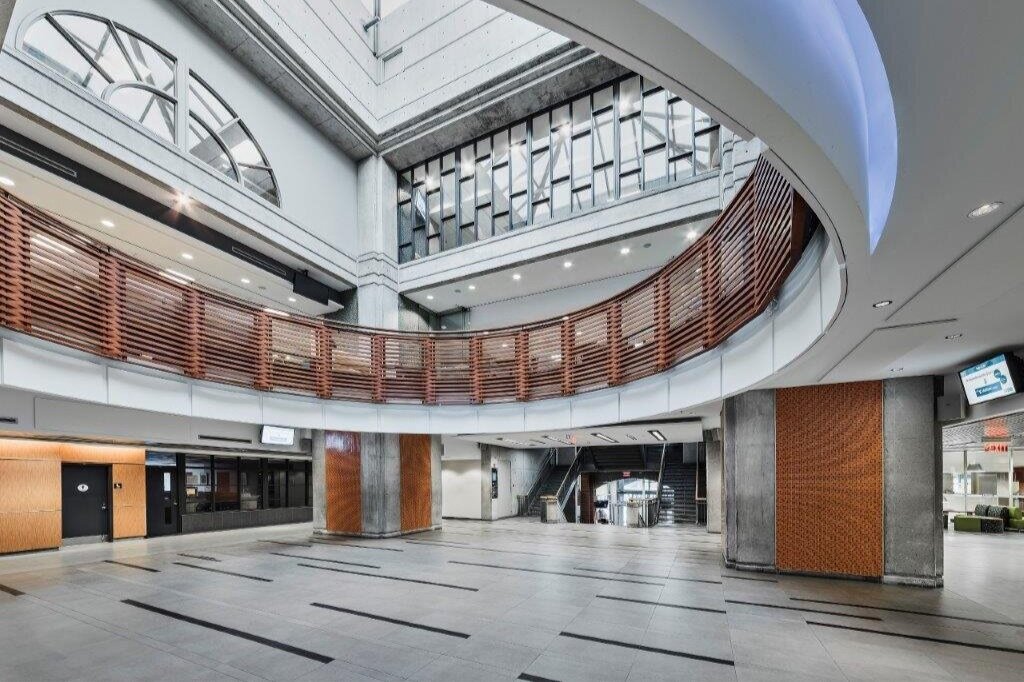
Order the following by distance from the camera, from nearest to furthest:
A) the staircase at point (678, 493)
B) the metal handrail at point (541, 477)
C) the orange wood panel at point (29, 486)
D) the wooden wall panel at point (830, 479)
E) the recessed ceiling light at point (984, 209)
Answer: the recessed ceiling light at point (984, 209) < the wooden wall panel at point (830, 479) < the orange wood panel at point (29, 486) < the staircase at point (678, 493) < the metal handrail at point (541, 477)

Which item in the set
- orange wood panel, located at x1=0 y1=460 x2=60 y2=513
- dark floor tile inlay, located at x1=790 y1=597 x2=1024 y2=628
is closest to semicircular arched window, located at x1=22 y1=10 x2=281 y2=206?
orange wood panel, located at x1=0 y1=460 x2=60 y2=513

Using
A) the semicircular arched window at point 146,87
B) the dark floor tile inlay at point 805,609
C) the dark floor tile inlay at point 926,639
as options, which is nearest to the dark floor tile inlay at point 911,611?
the dark floor tile inlay at point 805,609

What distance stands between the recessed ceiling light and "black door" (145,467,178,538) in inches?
729

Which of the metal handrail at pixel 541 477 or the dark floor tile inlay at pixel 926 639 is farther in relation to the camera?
the metal handrail at pixel 541 477

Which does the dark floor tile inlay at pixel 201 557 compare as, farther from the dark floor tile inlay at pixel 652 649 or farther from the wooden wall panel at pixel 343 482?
the dark floor tile inlay at pixel 652 649

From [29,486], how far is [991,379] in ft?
61.4

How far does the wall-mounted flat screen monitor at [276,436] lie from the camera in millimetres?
12484

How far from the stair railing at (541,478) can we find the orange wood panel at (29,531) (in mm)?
15211

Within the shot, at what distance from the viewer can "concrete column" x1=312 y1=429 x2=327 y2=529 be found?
15.0 metres

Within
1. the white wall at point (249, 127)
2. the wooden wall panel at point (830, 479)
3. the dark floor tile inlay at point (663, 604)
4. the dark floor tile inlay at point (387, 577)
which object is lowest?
the dark floor tile inlay at point (387, 577)

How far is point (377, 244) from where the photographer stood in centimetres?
1628

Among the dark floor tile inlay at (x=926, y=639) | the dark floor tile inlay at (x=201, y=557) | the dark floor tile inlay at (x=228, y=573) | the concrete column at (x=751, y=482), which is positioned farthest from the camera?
the dark floor tile inlay at (x=201, y=557)

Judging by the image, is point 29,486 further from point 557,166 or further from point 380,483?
point 557,166

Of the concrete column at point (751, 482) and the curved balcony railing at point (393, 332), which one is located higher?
the curved balcony railing at point (393, 332)
